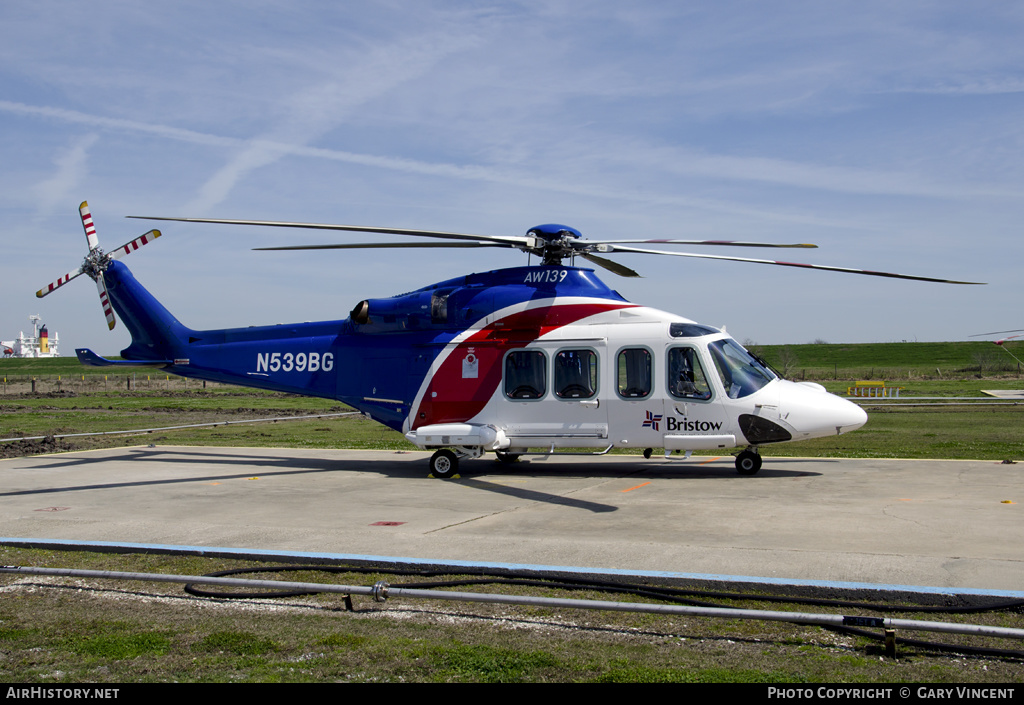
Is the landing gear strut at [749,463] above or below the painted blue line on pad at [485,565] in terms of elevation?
above

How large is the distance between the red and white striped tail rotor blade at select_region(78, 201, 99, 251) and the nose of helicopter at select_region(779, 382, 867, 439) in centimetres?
1447

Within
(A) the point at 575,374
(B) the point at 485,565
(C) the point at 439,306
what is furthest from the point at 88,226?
(B) the point at 485,565

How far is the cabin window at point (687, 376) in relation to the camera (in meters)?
13.7

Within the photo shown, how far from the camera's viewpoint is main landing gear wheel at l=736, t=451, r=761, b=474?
14000mm

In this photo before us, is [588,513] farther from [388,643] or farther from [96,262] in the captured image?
[96,262]

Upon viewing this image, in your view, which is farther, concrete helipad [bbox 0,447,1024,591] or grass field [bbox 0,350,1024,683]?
concrete helipad [bbox 0,447,1024,591]

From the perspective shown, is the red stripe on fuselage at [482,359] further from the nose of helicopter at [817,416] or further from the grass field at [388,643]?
the grass field at [388,643]

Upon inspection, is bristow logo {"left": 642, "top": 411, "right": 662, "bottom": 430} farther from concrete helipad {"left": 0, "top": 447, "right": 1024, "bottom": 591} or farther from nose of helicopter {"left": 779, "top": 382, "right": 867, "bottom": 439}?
nose of helicopter {"left": 779, "top": 382, "right": 867, "bottom": 439}

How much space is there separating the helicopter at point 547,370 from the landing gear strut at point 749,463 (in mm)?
18

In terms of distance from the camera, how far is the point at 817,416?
1342 centimetres

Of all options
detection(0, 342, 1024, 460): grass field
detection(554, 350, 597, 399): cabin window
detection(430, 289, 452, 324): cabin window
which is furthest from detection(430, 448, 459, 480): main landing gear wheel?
detection(0, 342, 1024, 460): grass field

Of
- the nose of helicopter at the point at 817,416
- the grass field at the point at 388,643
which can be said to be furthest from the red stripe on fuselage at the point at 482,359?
the grass field at the point at 388,643

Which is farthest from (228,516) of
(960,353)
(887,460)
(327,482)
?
(960,353)

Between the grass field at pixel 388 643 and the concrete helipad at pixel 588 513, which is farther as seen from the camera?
the concrete helipad at pixel 588 513
